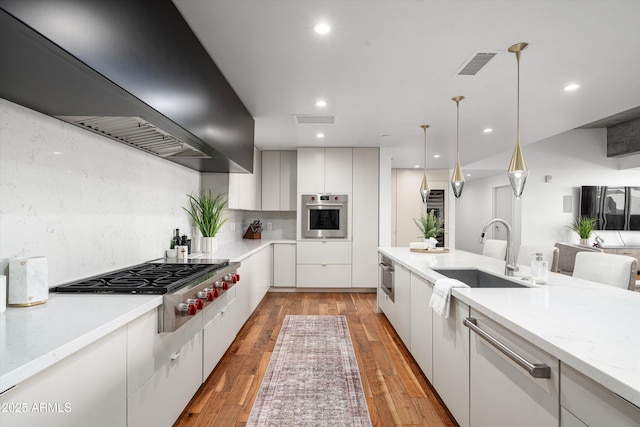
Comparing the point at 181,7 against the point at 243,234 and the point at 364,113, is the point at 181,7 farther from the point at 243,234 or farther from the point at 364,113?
the point at 243,234

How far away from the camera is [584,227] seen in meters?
6.83

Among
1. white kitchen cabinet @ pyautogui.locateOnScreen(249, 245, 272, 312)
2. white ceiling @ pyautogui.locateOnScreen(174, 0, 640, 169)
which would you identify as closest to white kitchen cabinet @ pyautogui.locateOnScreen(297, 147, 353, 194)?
white kitchen cabinet @ pyautogui.locateOnScreen(249, 245, 272, 312)

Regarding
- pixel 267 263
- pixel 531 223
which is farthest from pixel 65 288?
pixel 531 223

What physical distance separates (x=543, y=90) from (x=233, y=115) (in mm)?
2696

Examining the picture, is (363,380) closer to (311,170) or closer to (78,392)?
(78,392)

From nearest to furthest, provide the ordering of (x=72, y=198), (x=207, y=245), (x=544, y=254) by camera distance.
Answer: (x=72, y=198) → (x=544, y=254) → (x=207, y=245)

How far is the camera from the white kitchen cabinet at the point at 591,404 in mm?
852

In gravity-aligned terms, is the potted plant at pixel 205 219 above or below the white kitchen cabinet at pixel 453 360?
above

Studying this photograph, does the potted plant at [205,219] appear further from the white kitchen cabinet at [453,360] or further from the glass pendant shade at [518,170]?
the glass pendant shade at [518,170]

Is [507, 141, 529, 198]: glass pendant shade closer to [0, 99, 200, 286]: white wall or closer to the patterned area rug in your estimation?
the patterned area rug

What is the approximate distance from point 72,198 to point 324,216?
400cm

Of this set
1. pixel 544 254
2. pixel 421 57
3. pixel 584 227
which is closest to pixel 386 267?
pixel 544 254

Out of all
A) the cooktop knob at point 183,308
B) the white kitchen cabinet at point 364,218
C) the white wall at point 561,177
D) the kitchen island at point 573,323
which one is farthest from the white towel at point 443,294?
the white wall at point 561,177

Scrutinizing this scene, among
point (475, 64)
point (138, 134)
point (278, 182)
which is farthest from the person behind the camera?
point (278, 182)
